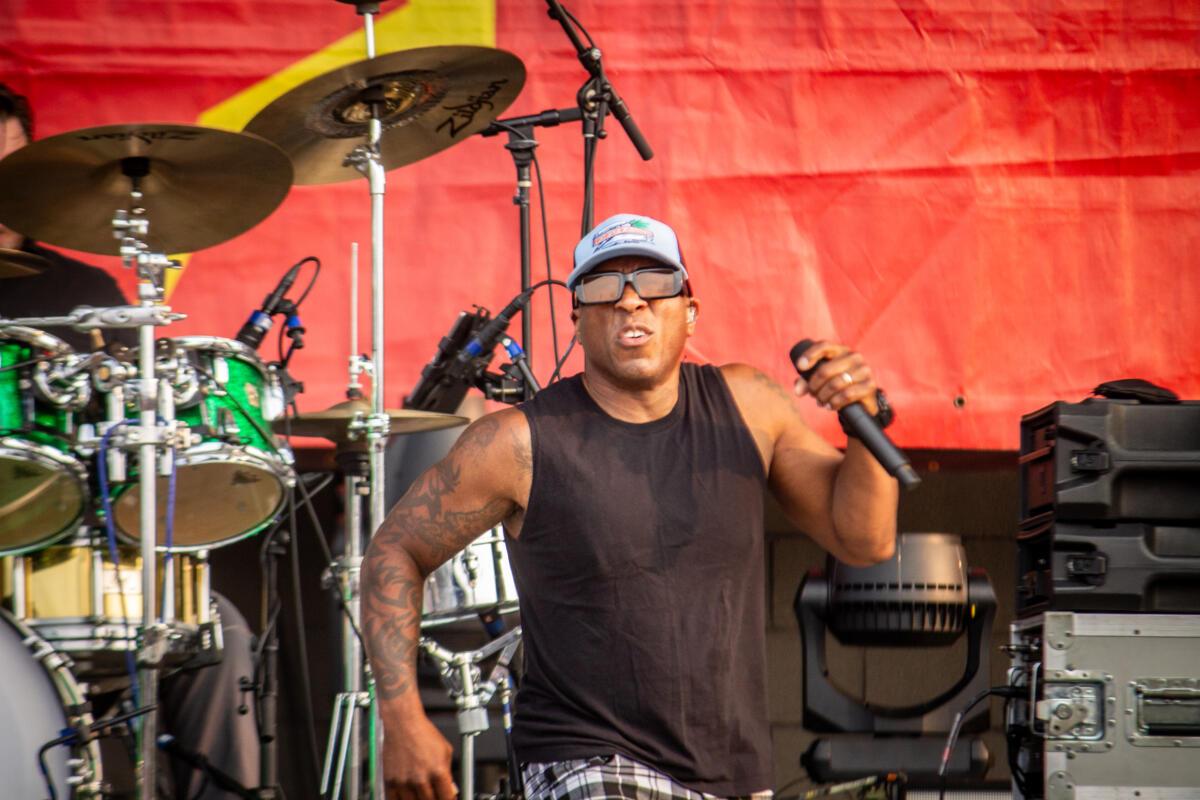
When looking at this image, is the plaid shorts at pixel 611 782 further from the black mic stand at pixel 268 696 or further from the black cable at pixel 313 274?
the black cable at pixel 313 274

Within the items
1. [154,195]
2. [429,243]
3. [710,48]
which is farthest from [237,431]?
[710,48]

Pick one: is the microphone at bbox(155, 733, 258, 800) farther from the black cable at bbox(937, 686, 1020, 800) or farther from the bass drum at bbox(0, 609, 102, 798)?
the black cable at bbox(937, 686, 1020, 800)

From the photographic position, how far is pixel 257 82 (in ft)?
17.3

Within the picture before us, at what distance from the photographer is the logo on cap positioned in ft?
10.9

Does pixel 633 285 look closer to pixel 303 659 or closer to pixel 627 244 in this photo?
pixel 627 244

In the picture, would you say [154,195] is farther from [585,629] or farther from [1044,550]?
[1044,550]

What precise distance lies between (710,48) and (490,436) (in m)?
2.53

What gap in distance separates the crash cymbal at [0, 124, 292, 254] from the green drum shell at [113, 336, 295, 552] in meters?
0.40

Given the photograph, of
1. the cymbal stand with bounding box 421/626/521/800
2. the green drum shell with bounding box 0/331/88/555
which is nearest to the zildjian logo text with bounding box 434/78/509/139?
the green drum shell with bounding box 0/331/88/555

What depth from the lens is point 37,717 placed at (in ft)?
13.7

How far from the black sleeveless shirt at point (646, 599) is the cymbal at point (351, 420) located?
4.49 feet

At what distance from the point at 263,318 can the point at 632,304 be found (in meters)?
1.87

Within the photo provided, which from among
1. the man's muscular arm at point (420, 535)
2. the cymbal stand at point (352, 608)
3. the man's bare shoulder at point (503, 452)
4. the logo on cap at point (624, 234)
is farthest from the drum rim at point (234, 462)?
the logo on cap at point (624, 234)

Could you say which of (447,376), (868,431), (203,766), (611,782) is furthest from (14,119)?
(868,431)
